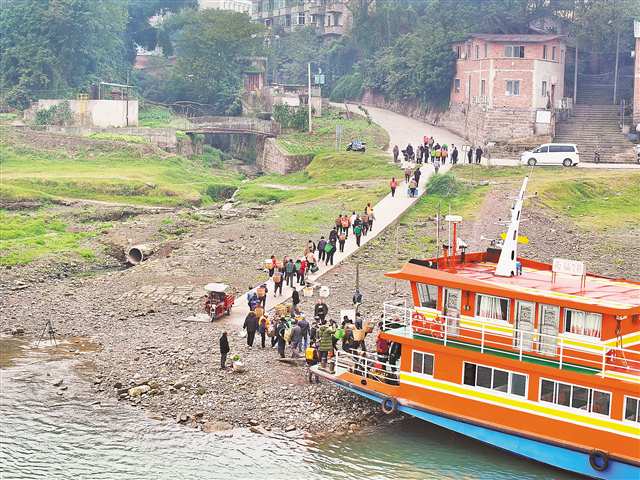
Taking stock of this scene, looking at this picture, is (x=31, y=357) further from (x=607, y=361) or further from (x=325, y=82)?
(x=325, y=82)

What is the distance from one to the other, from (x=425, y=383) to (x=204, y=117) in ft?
214

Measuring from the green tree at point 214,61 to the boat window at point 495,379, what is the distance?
235ft

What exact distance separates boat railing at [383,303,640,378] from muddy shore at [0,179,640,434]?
3574 mm

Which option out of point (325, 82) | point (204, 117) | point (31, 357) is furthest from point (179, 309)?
point (325, 82)

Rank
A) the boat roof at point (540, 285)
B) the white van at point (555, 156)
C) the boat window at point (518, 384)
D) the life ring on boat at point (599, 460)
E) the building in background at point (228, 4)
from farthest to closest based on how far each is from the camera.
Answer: the building in background at point (228, 4), the white van at point (555, 156), the boat window at point (518, 384), the boat roof at point (540, 285), the life ring on boat at point (599, 460)

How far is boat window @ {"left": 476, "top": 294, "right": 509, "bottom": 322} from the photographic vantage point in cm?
2989

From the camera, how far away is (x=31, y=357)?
38812 millimetres

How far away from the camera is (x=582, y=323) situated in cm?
2877

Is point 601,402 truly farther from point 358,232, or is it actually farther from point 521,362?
point 358,232

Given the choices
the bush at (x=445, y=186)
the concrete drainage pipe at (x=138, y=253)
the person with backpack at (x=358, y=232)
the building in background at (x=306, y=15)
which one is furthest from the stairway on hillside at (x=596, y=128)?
the building in background at (x=306, y=15)

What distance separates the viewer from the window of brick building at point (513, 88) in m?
81.3

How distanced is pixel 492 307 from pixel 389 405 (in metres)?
4.04

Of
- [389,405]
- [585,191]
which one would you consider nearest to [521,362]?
[389,405]

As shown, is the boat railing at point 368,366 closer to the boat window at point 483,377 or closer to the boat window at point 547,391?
the boat window at point 483,377
